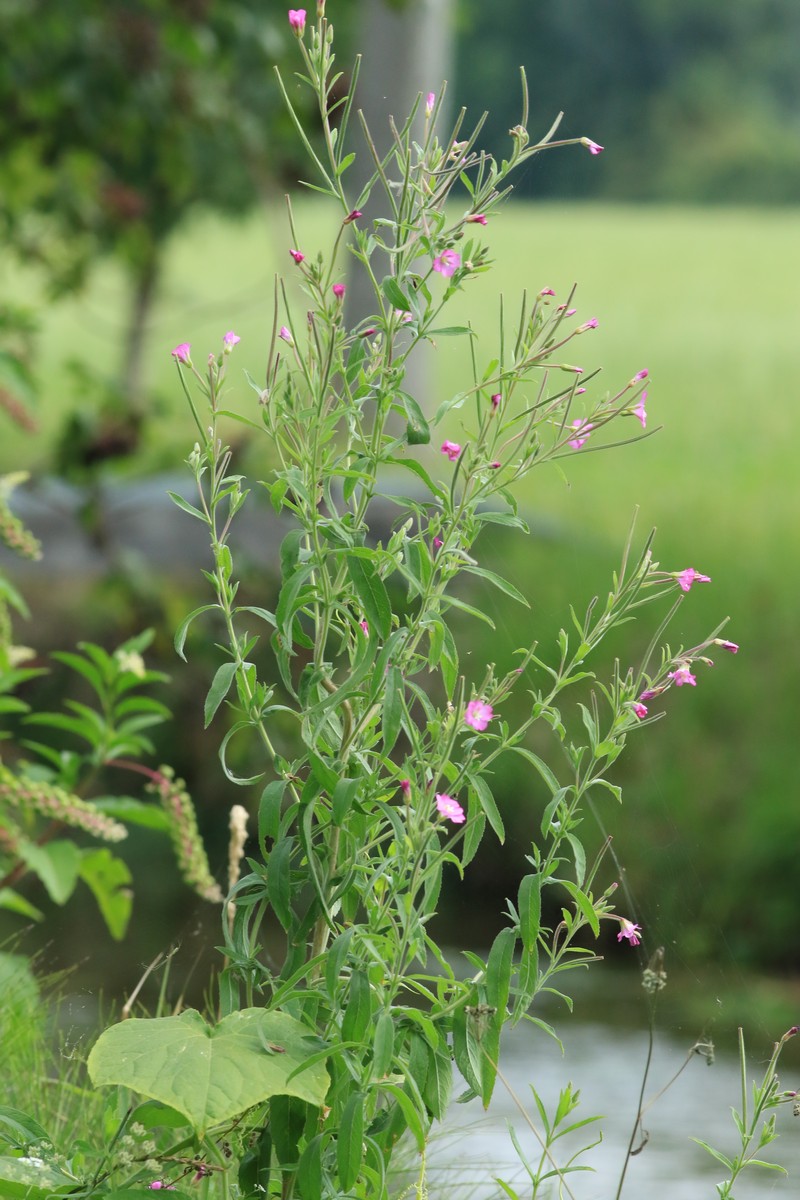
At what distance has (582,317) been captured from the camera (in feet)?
20.5

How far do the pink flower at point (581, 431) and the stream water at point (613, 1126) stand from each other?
774 millimetres

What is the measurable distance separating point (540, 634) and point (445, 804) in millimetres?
461

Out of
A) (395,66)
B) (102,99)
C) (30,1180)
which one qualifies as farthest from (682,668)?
(395,66)

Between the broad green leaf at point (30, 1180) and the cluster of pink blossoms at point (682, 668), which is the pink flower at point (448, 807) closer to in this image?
the cluster of pink blossoms at point (682, 668)

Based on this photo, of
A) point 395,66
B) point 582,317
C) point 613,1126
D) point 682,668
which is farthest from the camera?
point 582,317

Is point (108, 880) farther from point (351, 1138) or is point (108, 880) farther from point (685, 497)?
point (685, 497)

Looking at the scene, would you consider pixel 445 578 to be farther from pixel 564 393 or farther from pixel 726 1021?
pixel 726 1021

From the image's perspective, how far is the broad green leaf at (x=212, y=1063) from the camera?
92 cm

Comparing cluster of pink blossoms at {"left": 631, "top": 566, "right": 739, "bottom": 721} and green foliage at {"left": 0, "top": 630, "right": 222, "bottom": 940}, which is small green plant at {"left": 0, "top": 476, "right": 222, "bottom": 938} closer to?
green foliage at {"left": 0, "top": 630, "right": 222, "bottom": 940}

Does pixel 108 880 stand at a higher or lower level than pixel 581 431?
lower

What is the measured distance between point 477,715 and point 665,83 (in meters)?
9.21

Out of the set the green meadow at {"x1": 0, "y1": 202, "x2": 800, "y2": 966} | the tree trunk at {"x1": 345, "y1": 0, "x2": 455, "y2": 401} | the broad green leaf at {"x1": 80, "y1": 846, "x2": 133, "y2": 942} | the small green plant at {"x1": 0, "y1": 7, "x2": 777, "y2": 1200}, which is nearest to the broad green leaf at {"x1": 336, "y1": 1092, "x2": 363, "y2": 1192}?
the small green plant at {"x1": 0, "y1": 7, "x2": 777, "y2": 1200}

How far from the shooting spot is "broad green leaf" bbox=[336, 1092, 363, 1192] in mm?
931

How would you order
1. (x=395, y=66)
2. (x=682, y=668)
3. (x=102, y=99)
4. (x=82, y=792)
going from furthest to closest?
(x=395, y=66) < (x=102, y=99) < (x=82, y=792) < (x=682, y=668)
